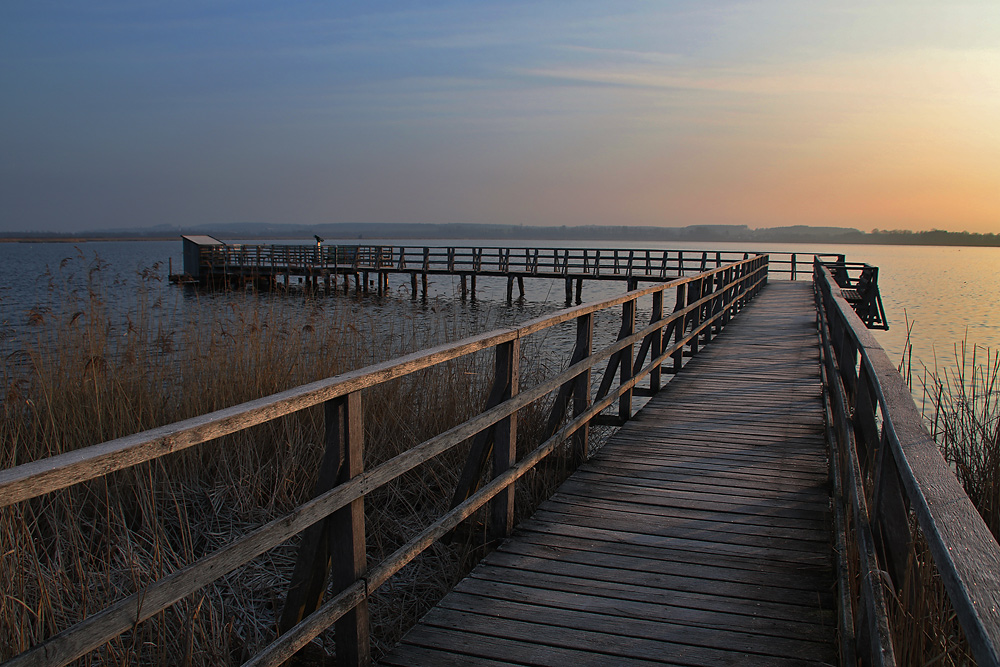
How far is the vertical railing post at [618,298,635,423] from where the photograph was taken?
17.3 feet

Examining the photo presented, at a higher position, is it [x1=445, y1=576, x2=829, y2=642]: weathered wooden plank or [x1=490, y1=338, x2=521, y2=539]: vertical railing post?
[x1=490, y1=338, x2=521, y2=539]: vertical railing post

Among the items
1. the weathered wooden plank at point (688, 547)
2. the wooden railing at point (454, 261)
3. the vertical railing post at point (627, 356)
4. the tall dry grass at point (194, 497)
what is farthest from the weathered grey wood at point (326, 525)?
the wooden railing at point (454, 261)

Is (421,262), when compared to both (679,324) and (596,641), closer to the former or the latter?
(679,324)

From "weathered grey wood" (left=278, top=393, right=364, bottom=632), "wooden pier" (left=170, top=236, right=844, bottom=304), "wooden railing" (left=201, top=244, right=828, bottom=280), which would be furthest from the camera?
"wooden pier" (left=170, top=236, right=844, bottom=304)

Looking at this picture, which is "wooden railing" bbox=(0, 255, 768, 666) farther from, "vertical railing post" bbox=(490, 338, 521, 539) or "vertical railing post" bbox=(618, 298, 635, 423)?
"vertical railing post" bbox=(618, 298, 635, 423)

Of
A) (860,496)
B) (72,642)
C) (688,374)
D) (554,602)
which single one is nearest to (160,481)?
(554,602)

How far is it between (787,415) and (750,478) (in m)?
1.90

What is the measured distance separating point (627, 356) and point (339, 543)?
3.76m

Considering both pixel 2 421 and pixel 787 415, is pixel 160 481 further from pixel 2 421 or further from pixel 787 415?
pixel 787 415

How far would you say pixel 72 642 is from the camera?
4.47 feet

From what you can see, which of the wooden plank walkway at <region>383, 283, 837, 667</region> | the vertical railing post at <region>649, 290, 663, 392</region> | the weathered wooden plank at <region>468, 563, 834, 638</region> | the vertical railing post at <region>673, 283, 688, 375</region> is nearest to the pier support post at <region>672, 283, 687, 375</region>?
the vertical railing post at <region>673, 283, 688, 375</region>

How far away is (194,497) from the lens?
460 cm

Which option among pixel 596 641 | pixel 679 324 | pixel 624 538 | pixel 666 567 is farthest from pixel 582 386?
pixel 679 324

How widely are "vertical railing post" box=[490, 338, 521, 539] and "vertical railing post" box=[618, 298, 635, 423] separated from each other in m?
1.97
